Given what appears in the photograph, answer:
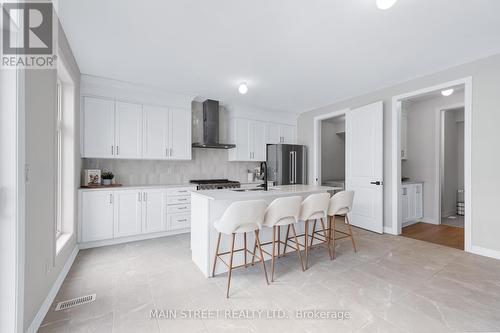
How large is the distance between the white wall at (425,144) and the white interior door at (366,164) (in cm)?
168

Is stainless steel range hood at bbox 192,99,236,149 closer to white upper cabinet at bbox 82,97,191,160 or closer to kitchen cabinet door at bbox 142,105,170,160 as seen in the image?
white upper cabinet at bbox 82,97,191,160

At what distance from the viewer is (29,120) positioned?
1545mm

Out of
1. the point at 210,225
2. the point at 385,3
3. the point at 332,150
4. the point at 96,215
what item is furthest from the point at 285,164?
the point at 96,215

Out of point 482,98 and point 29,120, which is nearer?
point 29,120

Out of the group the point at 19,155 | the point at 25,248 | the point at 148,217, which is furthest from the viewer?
the point at 148,217

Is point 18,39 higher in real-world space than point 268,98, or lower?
lower

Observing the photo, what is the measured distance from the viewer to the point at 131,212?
141 inches

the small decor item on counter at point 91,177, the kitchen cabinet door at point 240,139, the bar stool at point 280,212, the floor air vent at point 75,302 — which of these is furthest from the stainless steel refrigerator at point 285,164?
the floor air vent at point 75,302

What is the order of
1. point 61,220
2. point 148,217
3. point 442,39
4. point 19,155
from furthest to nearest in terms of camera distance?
point 148,217
point 61,220
point 442,39
point 19,155

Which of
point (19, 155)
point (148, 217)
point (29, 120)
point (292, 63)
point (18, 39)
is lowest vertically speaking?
point (148, 217)

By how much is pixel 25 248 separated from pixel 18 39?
1357 millimetres

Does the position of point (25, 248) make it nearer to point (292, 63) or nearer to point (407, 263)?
point (292, 63)

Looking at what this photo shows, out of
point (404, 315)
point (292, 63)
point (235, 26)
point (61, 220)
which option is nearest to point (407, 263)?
point (404, 315)

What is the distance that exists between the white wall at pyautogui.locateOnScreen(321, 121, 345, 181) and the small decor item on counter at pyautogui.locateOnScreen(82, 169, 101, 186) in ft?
17.2
